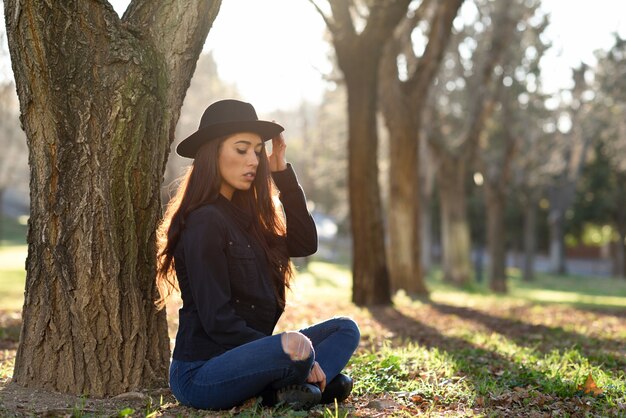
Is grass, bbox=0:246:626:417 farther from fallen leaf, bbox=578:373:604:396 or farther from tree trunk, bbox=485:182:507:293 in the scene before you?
tree trunk, bbox=485:182:507:293

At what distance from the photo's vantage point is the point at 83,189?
189 inches

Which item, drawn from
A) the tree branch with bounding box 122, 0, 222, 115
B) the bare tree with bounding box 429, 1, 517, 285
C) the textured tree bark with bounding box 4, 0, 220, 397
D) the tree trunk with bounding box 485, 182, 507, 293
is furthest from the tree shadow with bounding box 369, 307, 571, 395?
the tree trunk with bounding box 485, 182, 507, 293

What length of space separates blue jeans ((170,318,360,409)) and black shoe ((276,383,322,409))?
37 millimetres

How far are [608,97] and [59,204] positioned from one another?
21.8 m

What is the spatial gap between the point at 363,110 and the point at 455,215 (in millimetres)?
12868

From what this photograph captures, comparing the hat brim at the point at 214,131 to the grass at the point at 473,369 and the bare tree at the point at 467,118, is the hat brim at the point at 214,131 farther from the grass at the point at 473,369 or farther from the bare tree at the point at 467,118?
the bare tree at the point at 467,118

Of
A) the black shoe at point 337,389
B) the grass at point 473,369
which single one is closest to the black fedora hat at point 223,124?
A: the grass at point 473,369

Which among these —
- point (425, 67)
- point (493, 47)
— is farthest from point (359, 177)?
point (493, 47)

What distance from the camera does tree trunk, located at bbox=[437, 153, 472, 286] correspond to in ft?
78.7

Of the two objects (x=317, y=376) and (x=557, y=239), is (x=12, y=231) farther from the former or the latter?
(x=317, y=376)

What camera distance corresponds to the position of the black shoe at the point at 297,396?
4332mm

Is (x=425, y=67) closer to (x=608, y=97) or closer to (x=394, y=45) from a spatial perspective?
(x=394, y=45)

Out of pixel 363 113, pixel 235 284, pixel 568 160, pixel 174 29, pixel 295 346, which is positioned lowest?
pixel 295 346

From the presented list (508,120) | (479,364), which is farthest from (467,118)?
(479,364)
